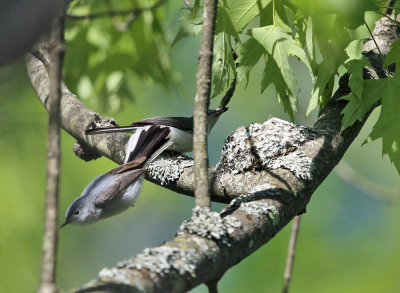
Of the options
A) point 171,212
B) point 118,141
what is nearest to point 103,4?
point 118,141

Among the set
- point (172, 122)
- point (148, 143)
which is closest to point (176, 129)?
point (172, 122)

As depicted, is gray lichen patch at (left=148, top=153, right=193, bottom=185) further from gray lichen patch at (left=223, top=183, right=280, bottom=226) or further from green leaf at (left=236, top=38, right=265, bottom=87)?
gray lichen patch at (left=223, top=183, right=280, bottom=226)

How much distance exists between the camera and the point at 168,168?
2.76 m

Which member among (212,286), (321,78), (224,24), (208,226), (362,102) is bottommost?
(212,286)

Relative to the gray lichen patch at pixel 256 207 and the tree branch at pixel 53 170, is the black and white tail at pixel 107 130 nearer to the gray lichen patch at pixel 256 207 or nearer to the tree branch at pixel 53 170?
the gray lichen patch at pixel 256 207

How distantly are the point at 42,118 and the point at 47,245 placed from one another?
104 cm

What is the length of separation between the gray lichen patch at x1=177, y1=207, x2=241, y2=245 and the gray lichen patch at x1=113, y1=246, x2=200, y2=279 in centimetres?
9

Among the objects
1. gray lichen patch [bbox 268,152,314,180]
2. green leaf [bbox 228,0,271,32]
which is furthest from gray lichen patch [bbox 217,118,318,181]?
green leaf [bbox 228,0,271,32]

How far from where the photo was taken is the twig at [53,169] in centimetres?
98

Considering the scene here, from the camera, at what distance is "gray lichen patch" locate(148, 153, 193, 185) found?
8.92 ft

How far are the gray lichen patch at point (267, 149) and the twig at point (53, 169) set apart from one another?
133 cm

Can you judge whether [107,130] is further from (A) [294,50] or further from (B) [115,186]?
(A) [294,50]

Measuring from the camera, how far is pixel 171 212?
651 cm

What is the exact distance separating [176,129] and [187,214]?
12.7 ft
